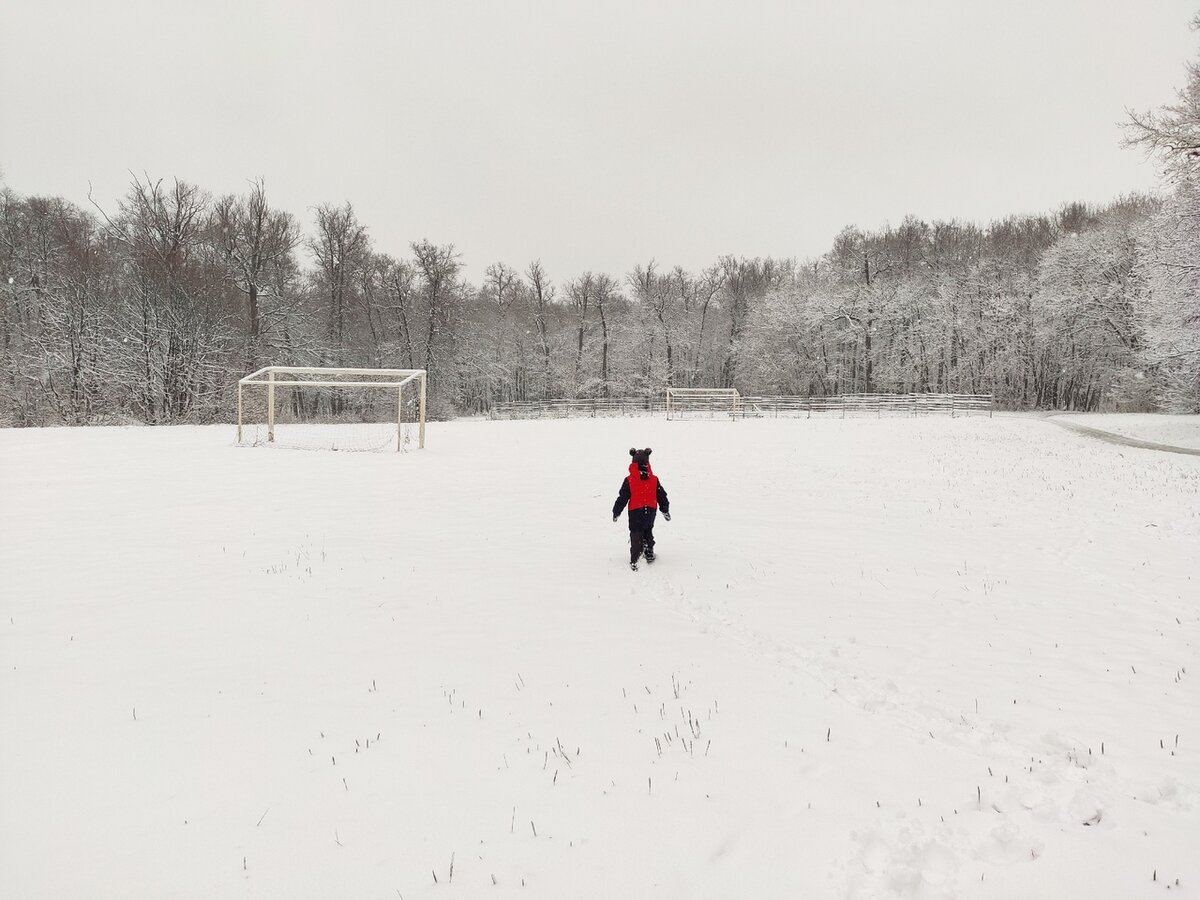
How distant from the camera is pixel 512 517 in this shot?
11289mm

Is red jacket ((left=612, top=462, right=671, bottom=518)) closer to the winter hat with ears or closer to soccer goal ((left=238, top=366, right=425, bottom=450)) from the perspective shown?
the winter hat with ears

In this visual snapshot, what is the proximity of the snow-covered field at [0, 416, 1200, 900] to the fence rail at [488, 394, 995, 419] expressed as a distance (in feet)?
105

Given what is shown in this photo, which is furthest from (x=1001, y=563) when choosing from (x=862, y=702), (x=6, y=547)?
(x=6, y=547)

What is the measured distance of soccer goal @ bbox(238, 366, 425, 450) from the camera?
69.8 ft

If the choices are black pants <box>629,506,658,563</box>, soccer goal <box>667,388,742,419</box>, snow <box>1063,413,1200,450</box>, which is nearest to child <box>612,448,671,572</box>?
black pants <box>629,506,658,563</box>

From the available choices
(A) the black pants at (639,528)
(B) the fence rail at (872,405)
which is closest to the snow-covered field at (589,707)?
(A) the black pants at (639,528)

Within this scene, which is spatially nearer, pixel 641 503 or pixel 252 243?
pixel 641 503

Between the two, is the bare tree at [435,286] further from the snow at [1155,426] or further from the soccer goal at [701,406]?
the snow at [1155,426]

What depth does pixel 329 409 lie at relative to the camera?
4447cm

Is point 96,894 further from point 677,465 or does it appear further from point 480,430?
point 480,430

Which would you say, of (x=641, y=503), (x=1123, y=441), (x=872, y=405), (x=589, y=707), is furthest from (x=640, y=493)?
(x=872, y=405)

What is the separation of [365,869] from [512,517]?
832 centimetres

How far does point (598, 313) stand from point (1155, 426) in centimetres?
4529

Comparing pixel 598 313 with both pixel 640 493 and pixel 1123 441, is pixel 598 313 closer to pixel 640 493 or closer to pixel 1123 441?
pixel 1123 441
